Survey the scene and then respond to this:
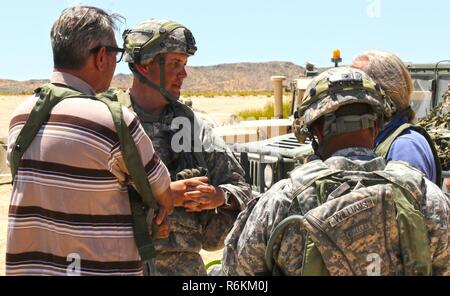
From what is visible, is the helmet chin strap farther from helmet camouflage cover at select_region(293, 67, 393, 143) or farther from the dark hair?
helmet camouflage cover at select_region(293, 67, 393, 143)

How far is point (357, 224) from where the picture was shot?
1.97 metres

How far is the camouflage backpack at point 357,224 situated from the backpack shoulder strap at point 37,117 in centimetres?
81

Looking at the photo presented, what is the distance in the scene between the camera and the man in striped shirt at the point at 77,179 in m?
2.22

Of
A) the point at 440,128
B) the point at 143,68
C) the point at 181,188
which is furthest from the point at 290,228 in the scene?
the point at 440,128

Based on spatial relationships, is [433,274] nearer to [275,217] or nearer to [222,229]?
[275,217]

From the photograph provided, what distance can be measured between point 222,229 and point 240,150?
206 cm

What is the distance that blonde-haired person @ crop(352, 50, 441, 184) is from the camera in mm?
2816

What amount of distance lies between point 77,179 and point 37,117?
24 cm

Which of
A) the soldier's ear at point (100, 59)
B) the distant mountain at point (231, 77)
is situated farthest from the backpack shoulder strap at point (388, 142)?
A: the distant mountain at point (231, 77)

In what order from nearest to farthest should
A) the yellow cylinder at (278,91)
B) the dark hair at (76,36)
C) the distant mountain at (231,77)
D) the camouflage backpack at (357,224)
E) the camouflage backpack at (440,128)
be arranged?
the camouflage backpack at (357,224) → the dark hair at (76,36) → the camouflage backpack at (440,128) → the yellow cylinder at (278,91) → the distant mountain at (231,77)

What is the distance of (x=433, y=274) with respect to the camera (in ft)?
6.97

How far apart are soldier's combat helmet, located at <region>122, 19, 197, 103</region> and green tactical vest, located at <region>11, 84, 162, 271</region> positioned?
71cm

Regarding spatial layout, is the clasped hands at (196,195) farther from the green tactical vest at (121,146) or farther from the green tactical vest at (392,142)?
the green tactical vest at (392,142)
